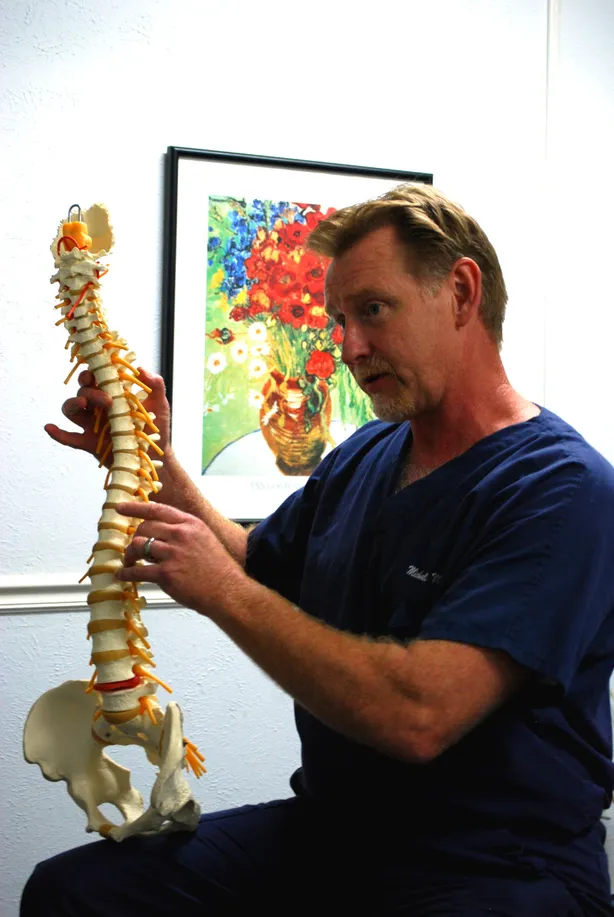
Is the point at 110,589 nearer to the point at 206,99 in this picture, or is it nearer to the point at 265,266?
the point at 265,266

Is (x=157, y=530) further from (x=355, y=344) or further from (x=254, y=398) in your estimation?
(x=254, y=398)

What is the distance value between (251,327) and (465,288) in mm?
914

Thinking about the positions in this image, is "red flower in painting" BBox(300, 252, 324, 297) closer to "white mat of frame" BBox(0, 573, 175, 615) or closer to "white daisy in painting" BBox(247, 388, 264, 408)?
"white daisy in painting" BBox(247, 388, 264, 408)

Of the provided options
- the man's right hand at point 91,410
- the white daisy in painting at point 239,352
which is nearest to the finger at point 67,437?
the man's right hand at point 91,410

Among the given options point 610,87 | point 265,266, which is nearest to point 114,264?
point 265,266

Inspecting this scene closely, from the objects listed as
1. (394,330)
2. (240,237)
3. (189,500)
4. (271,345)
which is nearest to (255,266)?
(240,237)

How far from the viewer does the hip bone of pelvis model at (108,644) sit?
1250 millimetres

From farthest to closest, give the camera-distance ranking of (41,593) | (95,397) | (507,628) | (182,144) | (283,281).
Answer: (283,281) → (182,144) → (41,593) → (95,397) → (507,628)

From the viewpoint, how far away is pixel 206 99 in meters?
2.20

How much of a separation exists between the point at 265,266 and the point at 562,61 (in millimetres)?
998

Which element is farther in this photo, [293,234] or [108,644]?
[293,234]

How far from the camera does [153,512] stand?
118 centimetres

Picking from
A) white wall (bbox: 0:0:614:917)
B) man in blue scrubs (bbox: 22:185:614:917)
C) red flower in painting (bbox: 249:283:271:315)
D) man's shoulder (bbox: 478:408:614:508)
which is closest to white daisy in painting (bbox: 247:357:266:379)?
red flower in painting (bbox: 249:283:271:315)

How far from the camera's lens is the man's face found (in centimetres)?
138
